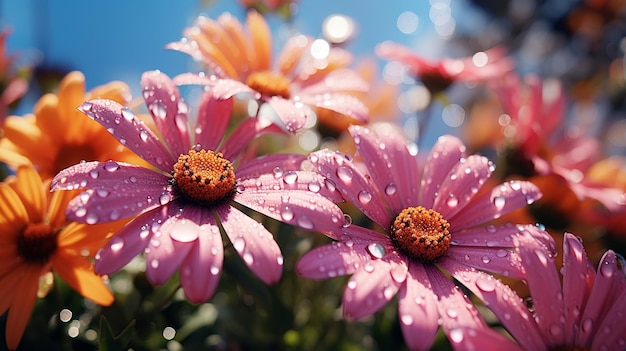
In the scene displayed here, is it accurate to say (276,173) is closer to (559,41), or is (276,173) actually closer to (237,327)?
(237,327)

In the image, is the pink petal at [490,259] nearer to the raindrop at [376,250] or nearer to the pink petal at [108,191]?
the raindrop at [376,250]

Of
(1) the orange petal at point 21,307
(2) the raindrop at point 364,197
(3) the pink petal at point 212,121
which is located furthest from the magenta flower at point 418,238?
(1) the orange petal at point 21,307

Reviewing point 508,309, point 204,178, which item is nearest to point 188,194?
point 204,178

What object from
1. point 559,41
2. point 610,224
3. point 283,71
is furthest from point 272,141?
point 559,41

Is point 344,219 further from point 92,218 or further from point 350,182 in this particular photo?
point 92,218

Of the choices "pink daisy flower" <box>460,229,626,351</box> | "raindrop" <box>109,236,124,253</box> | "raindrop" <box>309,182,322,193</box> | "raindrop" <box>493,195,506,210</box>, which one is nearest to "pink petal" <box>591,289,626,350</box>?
"pink daisy flower" <box>460,229,626,351</box>

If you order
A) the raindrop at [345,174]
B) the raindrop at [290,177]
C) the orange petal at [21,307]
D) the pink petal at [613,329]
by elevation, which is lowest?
the orange petal at [21,307]

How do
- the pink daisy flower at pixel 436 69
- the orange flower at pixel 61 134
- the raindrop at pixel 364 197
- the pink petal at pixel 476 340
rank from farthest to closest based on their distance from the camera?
the pink daisy flower at pixel 436 69 → the orange flower at pixel 61 134 → the raindrop at pixel 364 197 → the pink petal at pixel 476 340

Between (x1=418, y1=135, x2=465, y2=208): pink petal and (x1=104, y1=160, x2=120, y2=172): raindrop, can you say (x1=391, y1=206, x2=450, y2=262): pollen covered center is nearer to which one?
(x1=418, y1=135, x2=465, y2=208): pink petal
